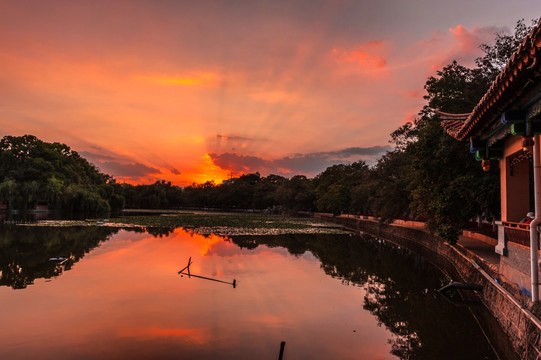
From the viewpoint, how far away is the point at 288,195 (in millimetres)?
76750

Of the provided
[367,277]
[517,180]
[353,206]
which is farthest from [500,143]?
[353,206]

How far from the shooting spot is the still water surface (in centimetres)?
770

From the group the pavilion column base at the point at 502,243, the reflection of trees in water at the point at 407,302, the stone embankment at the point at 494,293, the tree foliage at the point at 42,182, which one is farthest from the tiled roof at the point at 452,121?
the tree foliage at the point at 42,182

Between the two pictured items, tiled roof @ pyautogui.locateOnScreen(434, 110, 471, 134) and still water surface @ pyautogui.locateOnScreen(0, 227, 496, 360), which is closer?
still water surface @ pyautogui.locateOnScreen(0, 227, 496, 360)

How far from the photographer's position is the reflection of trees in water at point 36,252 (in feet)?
46.0

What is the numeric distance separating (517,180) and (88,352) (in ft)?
32.1

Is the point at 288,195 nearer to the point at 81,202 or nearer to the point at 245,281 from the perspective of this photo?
the point at 81,202

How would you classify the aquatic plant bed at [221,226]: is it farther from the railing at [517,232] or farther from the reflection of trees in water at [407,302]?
the railing at [517,232]

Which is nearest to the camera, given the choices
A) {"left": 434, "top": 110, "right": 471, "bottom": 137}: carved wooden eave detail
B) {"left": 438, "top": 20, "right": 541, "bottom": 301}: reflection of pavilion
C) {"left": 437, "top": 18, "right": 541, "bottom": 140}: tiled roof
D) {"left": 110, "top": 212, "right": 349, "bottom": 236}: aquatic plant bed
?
{"left": 437, "top": 18, "right": 541, "bottom": 140}: tiled roof

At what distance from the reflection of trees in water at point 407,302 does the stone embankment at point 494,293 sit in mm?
599

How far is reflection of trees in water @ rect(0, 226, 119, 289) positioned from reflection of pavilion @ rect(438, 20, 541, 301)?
13.5 m

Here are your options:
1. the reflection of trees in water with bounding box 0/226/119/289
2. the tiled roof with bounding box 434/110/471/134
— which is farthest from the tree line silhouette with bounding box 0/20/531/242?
the reflection of trees in water with bounding box 0/226/119/289

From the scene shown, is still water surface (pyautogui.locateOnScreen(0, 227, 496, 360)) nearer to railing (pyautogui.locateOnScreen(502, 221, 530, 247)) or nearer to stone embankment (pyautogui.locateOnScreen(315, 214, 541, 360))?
stone embankment (pyautogui.locateOnScreen(315, 214, 541, 360))

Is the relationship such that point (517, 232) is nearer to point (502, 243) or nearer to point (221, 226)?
point (502, 243)
